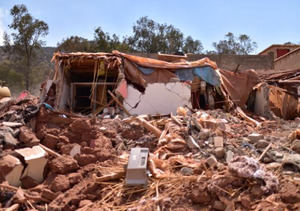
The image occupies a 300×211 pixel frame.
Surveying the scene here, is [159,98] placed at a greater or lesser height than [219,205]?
greater

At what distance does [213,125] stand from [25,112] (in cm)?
442

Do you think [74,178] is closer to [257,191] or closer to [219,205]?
[219,205]

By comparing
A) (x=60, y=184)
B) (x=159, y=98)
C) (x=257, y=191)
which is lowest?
(x=60, y=184)

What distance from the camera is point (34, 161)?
454cm

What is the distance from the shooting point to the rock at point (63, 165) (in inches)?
182

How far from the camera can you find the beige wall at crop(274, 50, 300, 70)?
1455 centimetres

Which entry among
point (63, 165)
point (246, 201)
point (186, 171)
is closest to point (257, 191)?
point (246, 201)

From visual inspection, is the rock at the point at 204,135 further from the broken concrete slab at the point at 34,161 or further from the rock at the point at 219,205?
the broken concrete slab at the point at 34,161

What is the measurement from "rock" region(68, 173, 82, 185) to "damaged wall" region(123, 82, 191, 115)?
4.23 m

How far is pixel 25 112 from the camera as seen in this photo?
6.17m

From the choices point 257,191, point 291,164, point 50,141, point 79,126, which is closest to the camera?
point 257,191

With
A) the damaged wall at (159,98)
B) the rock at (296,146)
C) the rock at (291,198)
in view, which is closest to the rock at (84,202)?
the rock at (291,198)

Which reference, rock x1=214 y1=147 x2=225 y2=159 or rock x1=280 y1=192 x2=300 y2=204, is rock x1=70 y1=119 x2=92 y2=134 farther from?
rock x1=280 y1=192 x2=300 y2=204

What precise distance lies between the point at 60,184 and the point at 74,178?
26 centimetres
